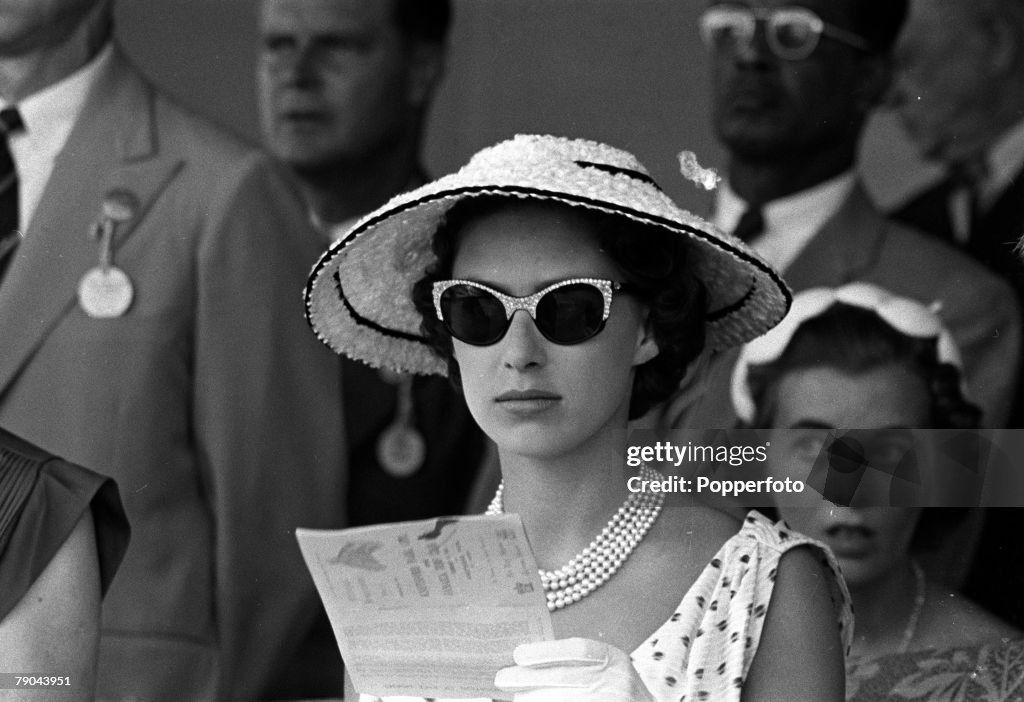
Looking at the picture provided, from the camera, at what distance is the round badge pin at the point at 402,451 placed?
11.8 ft

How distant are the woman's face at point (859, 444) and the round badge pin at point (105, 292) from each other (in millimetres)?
1582

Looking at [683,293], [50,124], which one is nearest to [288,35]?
[50,124]

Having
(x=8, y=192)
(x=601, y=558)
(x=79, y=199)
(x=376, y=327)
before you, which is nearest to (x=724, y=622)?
(x=601, y=558)

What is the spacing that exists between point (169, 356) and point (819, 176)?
1.67 m

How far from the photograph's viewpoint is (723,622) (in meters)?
2.18

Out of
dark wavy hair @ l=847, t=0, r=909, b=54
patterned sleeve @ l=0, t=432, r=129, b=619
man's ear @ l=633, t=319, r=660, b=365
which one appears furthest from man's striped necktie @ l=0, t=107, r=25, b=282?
dark wavy hair @ l=847, t=0, r=909, b=54

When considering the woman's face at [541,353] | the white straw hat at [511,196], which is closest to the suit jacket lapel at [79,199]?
the white straw hat at [511,196]

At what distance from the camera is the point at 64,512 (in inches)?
109

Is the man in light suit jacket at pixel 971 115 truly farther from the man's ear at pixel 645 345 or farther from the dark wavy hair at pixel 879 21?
the man's ear at pixel 645 345

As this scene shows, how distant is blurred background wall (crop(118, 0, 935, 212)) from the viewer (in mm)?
3477

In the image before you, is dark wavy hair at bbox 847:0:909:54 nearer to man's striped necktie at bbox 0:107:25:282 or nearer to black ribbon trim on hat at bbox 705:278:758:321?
black ribbon trim on hat at bbox 705:278:758:321

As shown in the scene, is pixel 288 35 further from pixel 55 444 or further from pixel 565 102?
pixel 55 444

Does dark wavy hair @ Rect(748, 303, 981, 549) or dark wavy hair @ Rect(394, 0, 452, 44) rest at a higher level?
dark wavy hair @ Rect(394, 0, 452, 44)

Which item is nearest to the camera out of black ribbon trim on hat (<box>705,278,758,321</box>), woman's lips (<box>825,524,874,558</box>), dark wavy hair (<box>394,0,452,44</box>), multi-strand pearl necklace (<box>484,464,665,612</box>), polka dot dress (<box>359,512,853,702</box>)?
polka dot dress (<box>359,512,853,702</box>)
